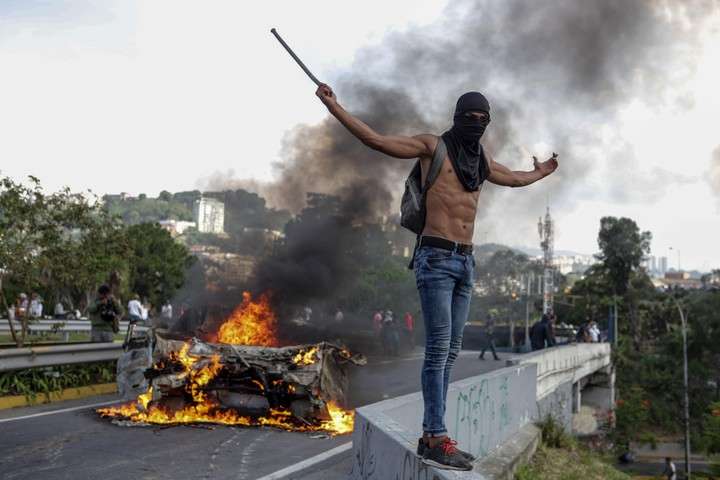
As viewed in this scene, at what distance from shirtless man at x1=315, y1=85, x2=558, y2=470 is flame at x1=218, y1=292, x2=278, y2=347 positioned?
6.47 metres

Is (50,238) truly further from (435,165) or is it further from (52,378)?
(435,165)

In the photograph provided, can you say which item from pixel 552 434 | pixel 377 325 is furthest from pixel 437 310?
pixel 377 325

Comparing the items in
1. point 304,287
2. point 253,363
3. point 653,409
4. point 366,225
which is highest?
point 366,225

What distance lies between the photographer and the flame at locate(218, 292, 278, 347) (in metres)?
10.9

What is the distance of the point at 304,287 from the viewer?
19.1 m

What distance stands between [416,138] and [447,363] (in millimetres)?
1291

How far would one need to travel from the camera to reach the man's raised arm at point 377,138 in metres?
4.00

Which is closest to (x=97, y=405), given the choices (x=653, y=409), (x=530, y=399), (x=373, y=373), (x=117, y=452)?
(x=117, y=452)

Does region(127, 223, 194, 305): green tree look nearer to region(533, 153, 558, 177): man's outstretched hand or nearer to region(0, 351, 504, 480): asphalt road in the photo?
region(0, 351, 504, 480): asphalt road

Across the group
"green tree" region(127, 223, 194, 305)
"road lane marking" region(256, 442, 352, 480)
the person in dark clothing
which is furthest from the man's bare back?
"green tree" region(127, 223, 194, 305)

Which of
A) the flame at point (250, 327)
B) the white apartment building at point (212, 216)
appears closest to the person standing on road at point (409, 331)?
the white apartment building at point (212, 216)

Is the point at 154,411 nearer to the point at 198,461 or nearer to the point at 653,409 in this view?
the point at 198,461

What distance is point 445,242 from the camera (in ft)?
13.8

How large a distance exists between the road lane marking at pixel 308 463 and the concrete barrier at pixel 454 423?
58.5 inches
